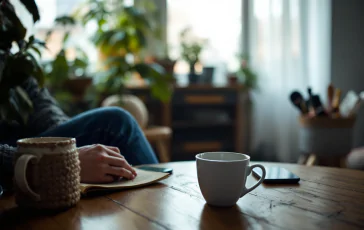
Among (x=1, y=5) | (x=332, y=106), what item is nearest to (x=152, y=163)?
(x=1, y=5)

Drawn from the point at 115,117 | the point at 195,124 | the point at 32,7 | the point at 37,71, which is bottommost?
the point at 195,124

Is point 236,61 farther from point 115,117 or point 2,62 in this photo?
point 2,62

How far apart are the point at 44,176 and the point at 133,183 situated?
192 mm

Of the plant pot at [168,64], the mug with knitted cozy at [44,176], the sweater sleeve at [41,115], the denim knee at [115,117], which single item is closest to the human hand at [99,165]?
the mug with knitted cozy at [44,176]

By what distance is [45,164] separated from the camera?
55 cm

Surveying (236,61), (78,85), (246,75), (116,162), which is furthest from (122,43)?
(116,162)

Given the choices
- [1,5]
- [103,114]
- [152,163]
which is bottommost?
[152,163]

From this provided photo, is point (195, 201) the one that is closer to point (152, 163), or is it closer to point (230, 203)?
point (230, 203)

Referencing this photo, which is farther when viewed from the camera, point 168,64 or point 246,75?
point 246,75

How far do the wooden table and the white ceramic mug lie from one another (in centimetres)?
2

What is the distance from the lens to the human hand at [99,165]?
2.29 feet

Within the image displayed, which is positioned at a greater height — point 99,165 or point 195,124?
point 99,165

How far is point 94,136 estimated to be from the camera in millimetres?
948

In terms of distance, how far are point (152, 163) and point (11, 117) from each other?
0.44 metres
